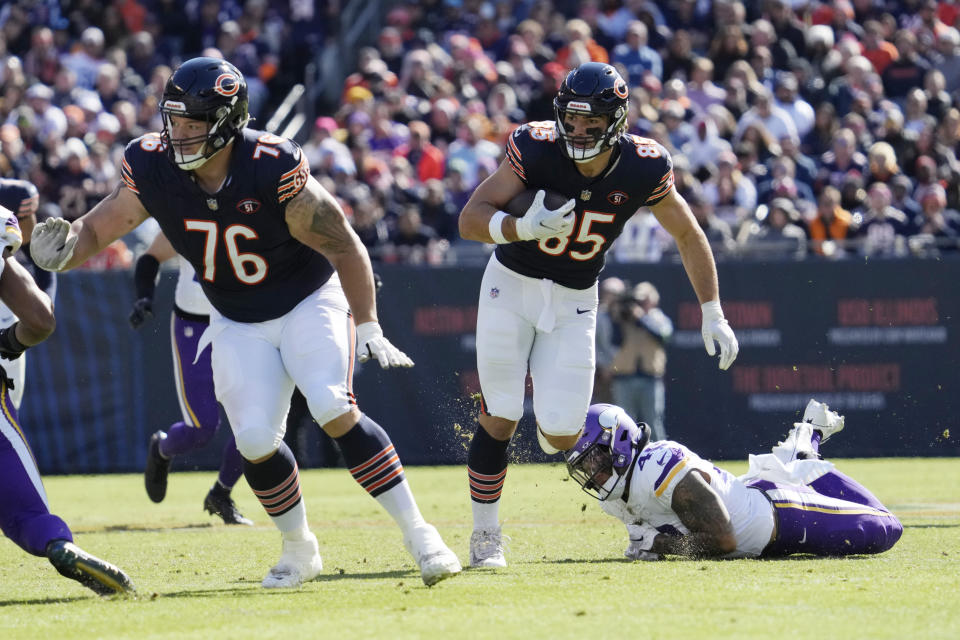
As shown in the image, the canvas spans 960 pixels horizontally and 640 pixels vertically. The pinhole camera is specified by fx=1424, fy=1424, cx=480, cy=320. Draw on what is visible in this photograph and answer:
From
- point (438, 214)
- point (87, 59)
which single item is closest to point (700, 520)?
point (438, 214)

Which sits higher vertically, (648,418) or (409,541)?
(409,541)

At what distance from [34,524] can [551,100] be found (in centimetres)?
1124

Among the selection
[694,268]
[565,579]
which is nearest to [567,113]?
[694,268]

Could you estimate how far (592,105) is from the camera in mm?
6133

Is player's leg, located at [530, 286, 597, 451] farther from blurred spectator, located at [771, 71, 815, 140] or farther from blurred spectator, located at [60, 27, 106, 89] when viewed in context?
blurred spectator, located at [60, 27, 106, 89]

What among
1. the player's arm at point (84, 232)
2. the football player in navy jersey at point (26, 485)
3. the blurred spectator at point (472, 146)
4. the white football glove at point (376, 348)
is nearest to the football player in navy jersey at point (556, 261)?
the white football glove at point (376, 348)

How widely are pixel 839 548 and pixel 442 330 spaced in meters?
6.91

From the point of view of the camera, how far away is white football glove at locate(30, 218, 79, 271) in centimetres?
554

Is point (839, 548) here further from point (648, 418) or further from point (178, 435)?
point (648, 418)

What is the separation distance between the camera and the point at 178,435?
8.52 m

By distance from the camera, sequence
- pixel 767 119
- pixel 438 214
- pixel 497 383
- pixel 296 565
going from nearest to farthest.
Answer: pixel 296 565 < pixel 497 383 < pixel 438 214 < pixel 767 119

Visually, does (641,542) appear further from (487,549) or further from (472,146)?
(472,146)

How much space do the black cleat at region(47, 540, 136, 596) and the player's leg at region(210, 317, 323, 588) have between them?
24.2 inches

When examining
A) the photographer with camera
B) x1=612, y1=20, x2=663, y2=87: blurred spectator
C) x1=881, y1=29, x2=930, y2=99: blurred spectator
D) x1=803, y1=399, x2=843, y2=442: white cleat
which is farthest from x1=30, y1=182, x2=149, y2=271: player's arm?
x1=881, y1=29, x2=930, y2=99: blurred spectator
